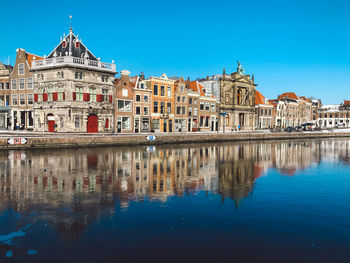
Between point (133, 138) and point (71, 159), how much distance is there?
55.4ft

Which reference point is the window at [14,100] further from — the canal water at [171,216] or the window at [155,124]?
the canal water at [171,216]

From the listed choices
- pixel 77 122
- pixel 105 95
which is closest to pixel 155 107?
pixel 105 95

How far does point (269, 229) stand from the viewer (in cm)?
1194

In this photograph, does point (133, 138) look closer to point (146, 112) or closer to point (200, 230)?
point (146, 112)

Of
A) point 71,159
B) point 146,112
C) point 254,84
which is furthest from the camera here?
point 254,84

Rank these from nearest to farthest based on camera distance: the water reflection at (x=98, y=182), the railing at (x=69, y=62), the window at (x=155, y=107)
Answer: the water reflection at (x=98, y=182), the railing at (x=69, y=62), the window at (x=155, y=107)

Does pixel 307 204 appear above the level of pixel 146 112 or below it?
below

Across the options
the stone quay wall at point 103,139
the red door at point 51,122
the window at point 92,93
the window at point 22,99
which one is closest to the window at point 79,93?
the window at point 92,93

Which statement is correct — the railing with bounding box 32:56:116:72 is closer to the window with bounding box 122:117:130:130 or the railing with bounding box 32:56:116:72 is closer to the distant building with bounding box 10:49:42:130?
the distant building with bounding box 10:49:42:130

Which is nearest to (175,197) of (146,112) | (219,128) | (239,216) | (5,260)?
(239,216)

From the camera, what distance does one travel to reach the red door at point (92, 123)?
5203 centimetres

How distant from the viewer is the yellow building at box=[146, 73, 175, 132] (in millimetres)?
62916

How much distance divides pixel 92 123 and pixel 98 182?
33.9 meters

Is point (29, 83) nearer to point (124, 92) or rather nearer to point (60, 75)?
point (60, 75)
